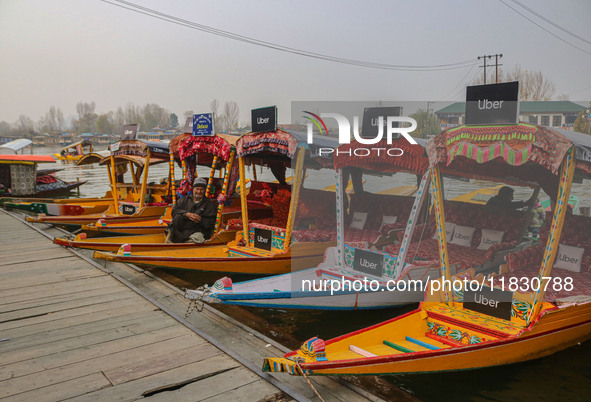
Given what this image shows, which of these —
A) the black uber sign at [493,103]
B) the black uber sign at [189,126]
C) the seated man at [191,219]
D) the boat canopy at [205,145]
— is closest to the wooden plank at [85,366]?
the black uber sign at [493,103]

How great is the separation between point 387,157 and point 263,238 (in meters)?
2.98

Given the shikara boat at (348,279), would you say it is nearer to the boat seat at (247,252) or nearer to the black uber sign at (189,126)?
the boat seat at (247,252)

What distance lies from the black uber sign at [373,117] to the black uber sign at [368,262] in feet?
5.89

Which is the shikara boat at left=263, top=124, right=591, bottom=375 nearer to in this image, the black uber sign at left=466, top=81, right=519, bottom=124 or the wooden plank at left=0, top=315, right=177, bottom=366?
the black uber sign at left=466, top=81, right=519, bottom=124

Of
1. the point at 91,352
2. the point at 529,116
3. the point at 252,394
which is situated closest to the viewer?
the point at 252,394

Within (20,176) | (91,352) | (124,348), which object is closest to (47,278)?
(91,352)

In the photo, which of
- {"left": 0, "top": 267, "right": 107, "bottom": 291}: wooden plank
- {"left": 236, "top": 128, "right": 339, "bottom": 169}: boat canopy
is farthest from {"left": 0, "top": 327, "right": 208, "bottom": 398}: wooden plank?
{"left": 236, "top": 128, "right": 339, "bottom": 169}: boat canopy

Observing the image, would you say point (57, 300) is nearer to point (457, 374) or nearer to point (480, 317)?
point (457, 374)

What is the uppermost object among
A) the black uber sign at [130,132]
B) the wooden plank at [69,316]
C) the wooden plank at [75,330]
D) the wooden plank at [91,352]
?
the black uber sign at [130,132]

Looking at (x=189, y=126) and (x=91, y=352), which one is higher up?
(x=189, y=126)

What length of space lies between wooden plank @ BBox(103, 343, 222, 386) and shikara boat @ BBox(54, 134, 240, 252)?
14.0ft

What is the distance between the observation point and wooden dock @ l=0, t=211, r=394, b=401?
3859 mm

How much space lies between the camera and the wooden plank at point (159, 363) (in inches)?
162

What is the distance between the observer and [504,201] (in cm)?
904
